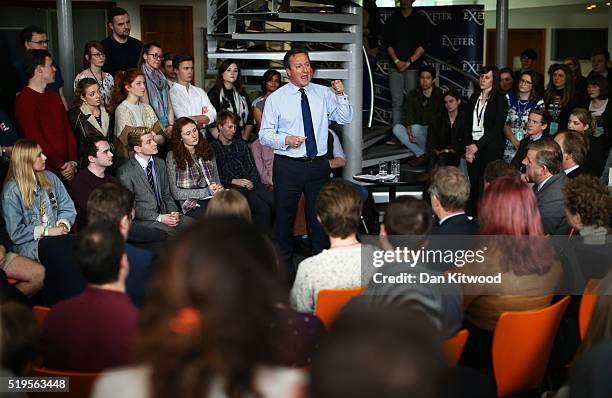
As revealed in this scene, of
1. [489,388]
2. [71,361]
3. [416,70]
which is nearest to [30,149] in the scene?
[71,361]

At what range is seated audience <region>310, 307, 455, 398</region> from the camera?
1074mm

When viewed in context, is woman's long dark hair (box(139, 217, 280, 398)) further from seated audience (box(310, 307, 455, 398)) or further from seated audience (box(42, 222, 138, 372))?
seated audience (box(42, 222, 138, 372))

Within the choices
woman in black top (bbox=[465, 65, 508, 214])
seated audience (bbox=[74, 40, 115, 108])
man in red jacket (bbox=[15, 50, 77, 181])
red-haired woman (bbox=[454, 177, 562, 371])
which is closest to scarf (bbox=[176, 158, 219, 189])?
man in red jacket (bbox=[15, 50, 77, 181])

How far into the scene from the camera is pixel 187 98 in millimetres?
6352

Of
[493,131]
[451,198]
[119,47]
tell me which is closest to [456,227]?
[451,198]

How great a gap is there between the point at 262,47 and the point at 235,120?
1.99m

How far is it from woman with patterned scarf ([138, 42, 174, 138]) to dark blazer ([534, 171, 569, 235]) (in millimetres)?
3058

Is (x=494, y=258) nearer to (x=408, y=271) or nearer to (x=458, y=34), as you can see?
(x=408, y=271)

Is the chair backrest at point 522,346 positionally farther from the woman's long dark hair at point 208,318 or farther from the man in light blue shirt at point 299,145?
the man in light blue shirt at point 299,145

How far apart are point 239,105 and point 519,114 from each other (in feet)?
8.32

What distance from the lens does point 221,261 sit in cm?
127

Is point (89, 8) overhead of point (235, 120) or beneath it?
overhead

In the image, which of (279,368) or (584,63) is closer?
(279,368)

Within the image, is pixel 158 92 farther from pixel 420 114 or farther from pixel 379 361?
pixel 379 361
